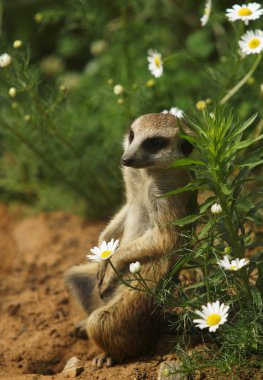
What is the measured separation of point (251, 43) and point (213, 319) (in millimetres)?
1772

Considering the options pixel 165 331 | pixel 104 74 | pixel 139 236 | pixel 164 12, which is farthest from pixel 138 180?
pixel 164 12

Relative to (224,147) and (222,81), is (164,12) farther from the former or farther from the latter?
(224,147)

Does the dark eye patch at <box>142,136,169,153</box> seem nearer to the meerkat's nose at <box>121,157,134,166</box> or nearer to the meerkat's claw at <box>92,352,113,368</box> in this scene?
the meerkat's nose at <box>121,157,134,166</box>

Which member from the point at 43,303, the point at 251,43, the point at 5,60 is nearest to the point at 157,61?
the point at 251,43

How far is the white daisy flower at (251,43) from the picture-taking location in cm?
410

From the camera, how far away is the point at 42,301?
512 centimetres

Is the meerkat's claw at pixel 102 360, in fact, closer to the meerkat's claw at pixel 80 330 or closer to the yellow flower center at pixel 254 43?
the meerkat's claw at pixel 80 330

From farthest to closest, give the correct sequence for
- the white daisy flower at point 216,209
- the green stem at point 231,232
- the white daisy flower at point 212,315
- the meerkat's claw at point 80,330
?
1. the meerkat's claw at point 80,330
2. the green stem at point 231,232
3. the white daisy flower at point 216,209
4. the white daisy flower at point 212,315

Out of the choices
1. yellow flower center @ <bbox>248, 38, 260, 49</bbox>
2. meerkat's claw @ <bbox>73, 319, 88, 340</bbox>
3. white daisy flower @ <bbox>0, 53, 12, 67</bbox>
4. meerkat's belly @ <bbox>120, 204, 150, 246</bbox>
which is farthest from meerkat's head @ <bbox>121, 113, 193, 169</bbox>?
meerkat's claw @ <bbox>73, 319, 88, 340</bbox>

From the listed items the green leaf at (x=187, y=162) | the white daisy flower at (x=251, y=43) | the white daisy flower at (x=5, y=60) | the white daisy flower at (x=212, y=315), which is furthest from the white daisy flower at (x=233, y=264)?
the white daisy flower at (x=5, y=60)

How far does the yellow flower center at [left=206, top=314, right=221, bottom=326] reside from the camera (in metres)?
3.25

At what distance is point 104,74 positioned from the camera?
265 inches

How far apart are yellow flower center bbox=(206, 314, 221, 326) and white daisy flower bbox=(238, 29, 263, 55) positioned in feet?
5.48

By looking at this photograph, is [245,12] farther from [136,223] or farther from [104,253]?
[104,253]
